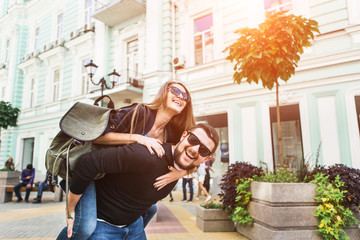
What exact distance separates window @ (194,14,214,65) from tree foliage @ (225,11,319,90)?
5.83 metres

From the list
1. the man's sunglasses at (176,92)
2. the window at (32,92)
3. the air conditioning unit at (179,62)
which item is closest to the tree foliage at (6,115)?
the window at (32,92)

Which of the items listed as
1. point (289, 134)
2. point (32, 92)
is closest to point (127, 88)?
point (289, 134)

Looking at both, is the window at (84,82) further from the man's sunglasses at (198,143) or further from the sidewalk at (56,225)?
the man's sunglasses at (198,143)

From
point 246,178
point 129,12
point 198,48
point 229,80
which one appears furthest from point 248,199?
point 129,12

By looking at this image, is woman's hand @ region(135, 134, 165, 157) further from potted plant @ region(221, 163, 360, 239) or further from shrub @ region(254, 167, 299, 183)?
shrub @ region(254, 167, 299, 183)

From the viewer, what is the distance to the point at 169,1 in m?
11.6

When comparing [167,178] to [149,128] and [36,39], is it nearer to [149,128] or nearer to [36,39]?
→ [149,128]

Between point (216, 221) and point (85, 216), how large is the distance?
3.80 metres

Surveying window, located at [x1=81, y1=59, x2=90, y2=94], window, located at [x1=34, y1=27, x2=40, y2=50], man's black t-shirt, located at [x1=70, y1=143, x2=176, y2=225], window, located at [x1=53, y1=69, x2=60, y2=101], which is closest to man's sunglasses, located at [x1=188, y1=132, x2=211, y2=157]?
man's black t-shirt, located at [x1=70, y1=143, x2=176, y2=225]

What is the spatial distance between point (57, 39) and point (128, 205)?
18113 millimetres

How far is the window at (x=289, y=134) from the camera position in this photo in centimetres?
923

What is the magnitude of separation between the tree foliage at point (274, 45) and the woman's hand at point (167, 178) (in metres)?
3.65

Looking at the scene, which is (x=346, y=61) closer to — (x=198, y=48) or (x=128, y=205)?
(x=198, y=48)

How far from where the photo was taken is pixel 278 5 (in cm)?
902
